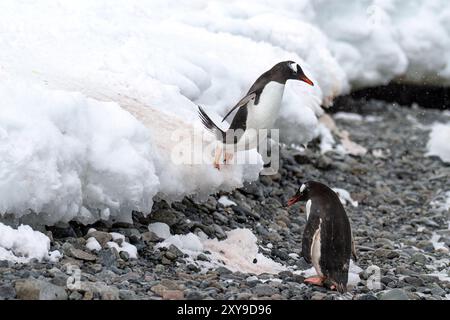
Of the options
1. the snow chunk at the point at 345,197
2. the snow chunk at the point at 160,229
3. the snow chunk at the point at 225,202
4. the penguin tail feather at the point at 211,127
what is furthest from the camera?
the snow chunk at the point at 345,197

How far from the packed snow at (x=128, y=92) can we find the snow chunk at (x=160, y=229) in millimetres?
177

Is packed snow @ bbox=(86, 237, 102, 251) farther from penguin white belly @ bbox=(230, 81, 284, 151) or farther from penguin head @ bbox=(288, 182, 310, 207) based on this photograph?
penguin white belly @ bbox=(230, 81, 284, 151)

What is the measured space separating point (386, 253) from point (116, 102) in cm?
201

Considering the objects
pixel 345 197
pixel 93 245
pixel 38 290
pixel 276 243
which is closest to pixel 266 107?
pixel 276 243

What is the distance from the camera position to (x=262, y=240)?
4.95 m

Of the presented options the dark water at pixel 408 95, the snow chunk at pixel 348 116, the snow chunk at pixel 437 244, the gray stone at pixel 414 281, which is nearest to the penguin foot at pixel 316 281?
the gray stone at pixel 414 281

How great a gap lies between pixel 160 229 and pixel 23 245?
3.44 ft

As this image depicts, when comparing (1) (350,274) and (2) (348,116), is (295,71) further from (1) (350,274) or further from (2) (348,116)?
(2) (348,116)

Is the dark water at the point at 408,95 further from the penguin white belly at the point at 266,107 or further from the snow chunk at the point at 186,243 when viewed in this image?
the snow chunk at the point at 186,243

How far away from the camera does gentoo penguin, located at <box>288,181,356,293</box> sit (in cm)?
384

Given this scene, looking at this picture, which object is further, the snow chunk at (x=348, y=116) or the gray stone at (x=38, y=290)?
the snow chunk at (x=348, y=116)

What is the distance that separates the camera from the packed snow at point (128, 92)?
3.88 meters
